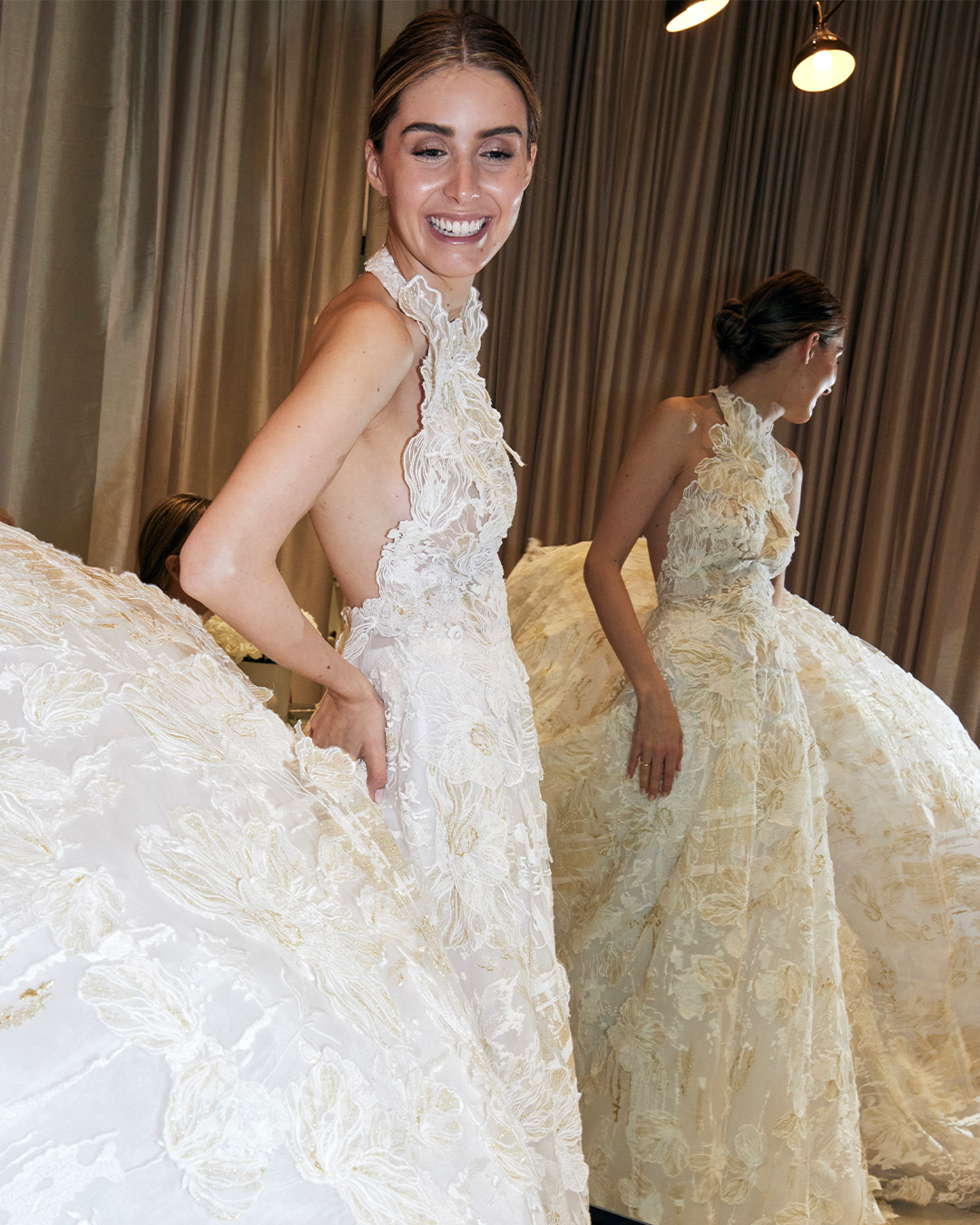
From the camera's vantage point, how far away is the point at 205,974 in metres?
0.59

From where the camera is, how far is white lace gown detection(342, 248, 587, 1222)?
1.02 m

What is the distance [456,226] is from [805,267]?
170 inches

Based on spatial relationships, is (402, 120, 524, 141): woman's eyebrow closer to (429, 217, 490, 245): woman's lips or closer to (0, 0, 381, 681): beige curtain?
(429, 217, 490, 245): woman's lips

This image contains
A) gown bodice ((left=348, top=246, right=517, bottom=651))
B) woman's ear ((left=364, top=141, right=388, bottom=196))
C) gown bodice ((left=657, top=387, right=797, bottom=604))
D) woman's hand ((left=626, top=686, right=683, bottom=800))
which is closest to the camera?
gown bodice ((left=348, top=246, right=517, bottom=651))

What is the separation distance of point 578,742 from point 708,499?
56cm

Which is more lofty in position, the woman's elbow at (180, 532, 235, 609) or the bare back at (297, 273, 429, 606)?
the bare back at (297, 273, 429, 606)

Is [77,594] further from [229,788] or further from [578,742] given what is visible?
[578,742]

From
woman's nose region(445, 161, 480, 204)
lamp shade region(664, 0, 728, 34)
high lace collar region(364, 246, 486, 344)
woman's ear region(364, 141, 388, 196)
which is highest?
lamp shade region(664, 0, 728, 34)

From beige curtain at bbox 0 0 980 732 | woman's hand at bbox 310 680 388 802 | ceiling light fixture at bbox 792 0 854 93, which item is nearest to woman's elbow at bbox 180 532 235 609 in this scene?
woman's hand at bbox 310 680 388 802

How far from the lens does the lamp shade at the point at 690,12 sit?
295 centimetres

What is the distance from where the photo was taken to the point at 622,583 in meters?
2.04

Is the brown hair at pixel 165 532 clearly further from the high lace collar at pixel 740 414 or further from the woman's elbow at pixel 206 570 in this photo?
the woman's elbow at pixel 206 570

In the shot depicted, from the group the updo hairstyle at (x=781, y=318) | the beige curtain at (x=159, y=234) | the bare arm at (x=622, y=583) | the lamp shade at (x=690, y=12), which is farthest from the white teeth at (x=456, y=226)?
the beige curtain at (x=159, y=234)

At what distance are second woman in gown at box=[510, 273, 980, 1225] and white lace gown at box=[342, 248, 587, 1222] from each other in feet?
2.54
